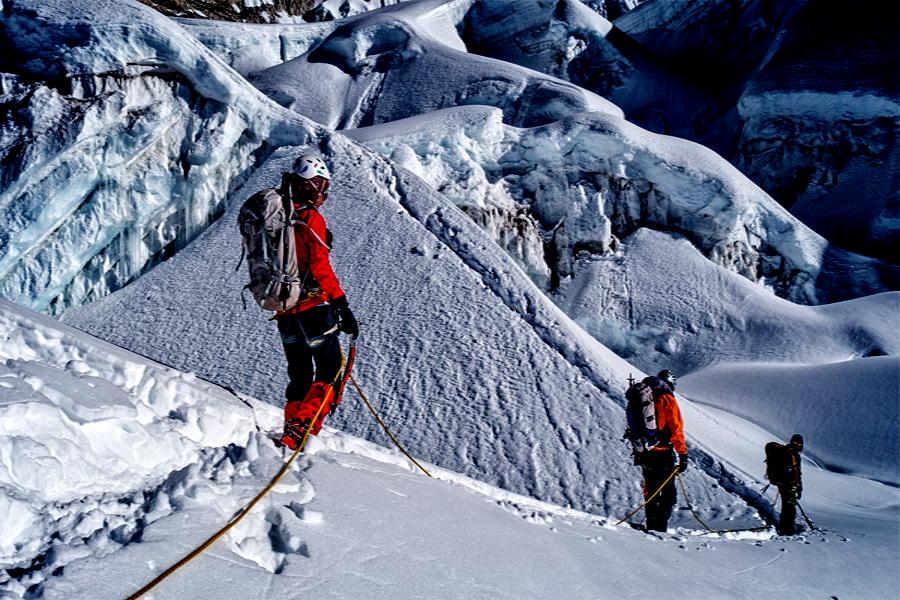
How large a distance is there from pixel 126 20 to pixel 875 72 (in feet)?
60.6

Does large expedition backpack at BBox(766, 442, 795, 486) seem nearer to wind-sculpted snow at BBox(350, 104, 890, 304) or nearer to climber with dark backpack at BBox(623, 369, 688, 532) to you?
climber with dark backpack at BBox(623, 369, 688, 532)

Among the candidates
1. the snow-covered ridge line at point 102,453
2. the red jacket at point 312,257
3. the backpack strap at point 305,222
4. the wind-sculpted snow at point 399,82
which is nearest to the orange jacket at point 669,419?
the snow-covered ridge line at point 102,453

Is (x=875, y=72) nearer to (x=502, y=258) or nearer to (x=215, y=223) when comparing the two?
(x=502, y=258)

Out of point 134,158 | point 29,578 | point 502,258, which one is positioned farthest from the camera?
point 134,158

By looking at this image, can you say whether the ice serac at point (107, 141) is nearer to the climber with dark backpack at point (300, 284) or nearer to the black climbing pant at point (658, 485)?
the climber with dark backpack at point (300, 284)

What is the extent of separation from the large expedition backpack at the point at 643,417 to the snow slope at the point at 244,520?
1.07m

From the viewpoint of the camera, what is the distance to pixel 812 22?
19844 mm

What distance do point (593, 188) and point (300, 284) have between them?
9.47 meters

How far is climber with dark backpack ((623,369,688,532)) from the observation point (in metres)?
4.61

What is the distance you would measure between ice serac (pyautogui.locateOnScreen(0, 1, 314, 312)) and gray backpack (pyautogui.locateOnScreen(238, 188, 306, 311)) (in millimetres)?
6791

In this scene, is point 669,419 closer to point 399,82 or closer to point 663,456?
point 663,456

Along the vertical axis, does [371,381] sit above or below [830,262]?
below

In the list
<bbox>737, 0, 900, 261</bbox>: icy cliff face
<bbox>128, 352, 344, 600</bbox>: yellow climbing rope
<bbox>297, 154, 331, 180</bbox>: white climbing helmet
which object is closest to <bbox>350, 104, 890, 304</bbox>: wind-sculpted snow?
<bbox>737, 0, 900, 261</bbox>: icy cliff face

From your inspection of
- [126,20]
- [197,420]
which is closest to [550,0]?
[126,20]
